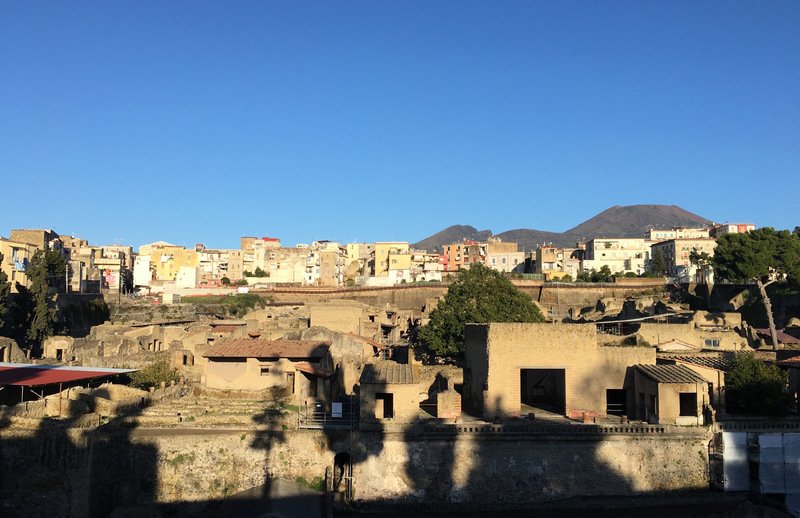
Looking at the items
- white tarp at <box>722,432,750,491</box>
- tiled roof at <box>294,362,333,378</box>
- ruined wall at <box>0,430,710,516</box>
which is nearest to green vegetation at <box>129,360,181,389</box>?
tiled roof at <box>294,362,333,378</box>

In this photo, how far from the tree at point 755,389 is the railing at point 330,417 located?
13.3 m

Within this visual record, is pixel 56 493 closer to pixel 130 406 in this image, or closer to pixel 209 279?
pixel 130 406

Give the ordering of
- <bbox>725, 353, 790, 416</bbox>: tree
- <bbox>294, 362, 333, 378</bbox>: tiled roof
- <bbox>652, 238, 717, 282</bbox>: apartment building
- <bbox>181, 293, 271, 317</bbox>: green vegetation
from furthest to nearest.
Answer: <bbox>652, 238, 717, 282</bbox>: apartment building, <bbox>181, 293, 271, 317</bbox>: green vegetation, <bbox>294, 362, 333, 378</bbox>: tiled roof, <bbox>725, 353, 790, 416</bbox>: tree

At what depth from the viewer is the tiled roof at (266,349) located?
89.2 ft

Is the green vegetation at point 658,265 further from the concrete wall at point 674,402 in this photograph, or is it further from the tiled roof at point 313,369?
the tiled roof at point 313,369

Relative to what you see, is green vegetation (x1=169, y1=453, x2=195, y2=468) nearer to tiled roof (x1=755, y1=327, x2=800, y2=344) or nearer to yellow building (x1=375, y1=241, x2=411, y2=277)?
tiled roof (x1=755, y1=327, x2=800, y2=344)

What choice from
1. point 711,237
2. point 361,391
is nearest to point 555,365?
point 361,391

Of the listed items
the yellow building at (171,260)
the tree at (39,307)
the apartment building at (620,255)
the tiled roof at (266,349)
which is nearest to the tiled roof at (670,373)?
the tiled roof at (266,349)

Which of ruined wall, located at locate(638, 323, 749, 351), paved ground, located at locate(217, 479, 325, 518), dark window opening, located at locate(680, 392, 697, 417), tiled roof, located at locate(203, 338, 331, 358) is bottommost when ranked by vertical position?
paved ground, located at locate(217, 479, 325, 518)

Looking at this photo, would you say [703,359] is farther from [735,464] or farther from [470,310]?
[470,310]

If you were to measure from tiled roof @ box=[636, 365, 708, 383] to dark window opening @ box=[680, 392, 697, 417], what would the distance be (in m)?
0.58

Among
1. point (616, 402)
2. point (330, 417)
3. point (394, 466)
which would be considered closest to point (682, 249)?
point (616, 402)

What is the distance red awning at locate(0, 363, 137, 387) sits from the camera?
24.8 metres

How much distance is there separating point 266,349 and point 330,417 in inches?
240
